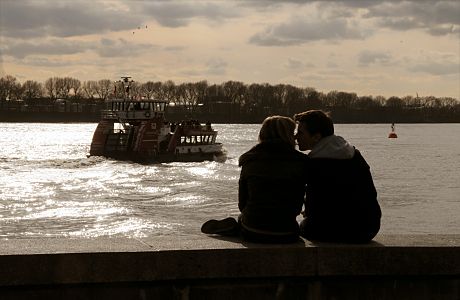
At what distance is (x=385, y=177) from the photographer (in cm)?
4500

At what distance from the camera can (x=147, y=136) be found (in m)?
55.4

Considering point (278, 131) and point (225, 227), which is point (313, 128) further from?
point (225, 227)

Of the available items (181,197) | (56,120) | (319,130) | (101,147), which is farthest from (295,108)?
(319,130)

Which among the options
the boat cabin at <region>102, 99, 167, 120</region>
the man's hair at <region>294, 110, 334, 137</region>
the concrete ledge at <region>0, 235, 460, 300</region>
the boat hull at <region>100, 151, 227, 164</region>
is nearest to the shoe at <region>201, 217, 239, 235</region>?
the concrete ledge at <region>0, 235, 460, 300</region>

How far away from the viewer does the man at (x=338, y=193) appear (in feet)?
18.1

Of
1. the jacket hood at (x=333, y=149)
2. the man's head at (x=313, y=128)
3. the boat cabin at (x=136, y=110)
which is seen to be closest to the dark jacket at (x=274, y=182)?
the jacket hood at (x=333, y=149)

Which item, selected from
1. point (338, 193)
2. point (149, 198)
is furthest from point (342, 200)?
Answer: point (149, 198)

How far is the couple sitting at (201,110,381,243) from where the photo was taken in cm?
546

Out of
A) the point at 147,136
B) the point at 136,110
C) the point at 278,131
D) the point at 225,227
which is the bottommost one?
the point at 147,136

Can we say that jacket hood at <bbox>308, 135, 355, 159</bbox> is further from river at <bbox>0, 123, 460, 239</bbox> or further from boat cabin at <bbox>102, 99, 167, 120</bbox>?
boat cabin at <bbox>102, 99, 167, 120</bbox>

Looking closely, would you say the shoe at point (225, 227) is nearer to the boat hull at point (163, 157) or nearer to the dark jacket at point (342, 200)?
the dark jacket at point (342, 200)

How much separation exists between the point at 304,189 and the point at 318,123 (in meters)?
0.48

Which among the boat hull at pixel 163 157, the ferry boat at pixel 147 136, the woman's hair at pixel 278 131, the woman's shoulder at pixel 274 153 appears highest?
the woman's hair at pixel 278 131

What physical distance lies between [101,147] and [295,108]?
13081cm
